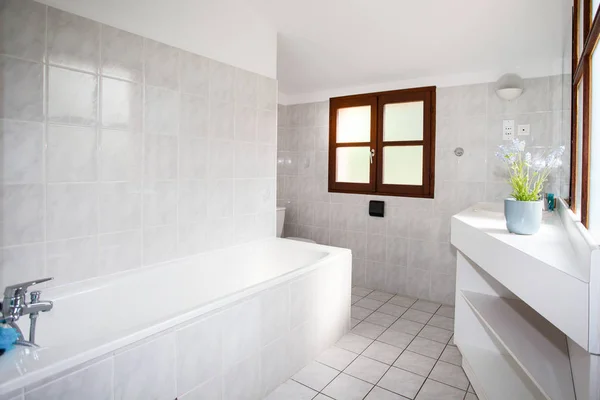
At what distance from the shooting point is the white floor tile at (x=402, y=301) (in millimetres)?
3465

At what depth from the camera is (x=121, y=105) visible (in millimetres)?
1967

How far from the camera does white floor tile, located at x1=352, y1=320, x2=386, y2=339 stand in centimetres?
278

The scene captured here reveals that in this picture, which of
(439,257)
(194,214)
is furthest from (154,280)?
(439,257)

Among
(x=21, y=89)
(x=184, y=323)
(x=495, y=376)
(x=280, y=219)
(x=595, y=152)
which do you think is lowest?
(x=495, y=376)

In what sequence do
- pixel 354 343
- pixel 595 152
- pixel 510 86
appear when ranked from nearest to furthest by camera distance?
pixel 595 152, pixel 354 343, pixel 510 86

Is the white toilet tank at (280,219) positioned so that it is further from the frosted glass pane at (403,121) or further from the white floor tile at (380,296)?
the frosted glass pane at (403,121)

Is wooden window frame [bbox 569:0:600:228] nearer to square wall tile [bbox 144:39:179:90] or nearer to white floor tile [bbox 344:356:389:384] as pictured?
white floor tile [bbox 344:356:389:384]

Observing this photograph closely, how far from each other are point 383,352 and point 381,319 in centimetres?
59

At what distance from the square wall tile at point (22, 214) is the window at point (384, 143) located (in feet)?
9.58

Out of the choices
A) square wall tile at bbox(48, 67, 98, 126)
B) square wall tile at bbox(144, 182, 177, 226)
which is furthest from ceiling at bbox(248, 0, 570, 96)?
square wall tile at bbox(144, 182, 177, 226)

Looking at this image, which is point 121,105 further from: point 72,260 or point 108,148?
point 72,260

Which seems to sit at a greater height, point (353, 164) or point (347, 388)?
point (353, 164)

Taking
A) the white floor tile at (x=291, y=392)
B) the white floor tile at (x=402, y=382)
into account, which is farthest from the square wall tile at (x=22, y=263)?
the white floor tile at (x=402, y=382)

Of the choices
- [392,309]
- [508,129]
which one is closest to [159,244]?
[392,309]
